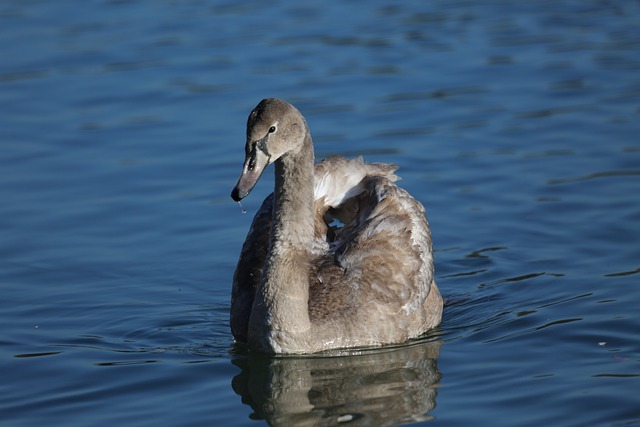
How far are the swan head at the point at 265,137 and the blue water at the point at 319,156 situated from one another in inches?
57.5

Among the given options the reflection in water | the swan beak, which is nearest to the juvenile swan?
the swan beak

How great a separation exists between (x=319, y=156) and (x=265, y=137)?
528 cm

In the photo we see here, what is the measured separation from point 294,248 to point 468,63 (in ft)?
27.6

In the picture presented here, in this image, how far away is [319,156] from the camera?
14406mm

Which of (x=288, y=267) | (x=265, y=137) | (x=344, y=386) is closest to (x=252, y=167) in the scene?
(x=265, y=137)

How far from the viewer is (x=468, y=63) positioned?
17.4 m

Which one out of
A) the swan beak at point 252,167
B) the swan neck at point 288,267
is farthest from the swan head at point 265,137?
the swan neck at point 288,267

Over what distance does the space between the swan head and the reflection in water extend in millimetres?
1379

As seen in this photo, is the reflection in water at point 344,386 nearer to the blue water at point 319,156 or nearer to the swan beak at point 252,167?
the blue water at point 319,156

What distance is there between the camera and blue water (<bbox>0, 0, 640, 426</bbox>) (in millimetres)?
9016

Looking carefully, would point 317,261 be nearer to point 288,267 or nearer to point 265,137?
point 288,267

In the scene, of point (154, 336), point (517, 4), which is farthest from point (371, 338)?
point (517, 4)

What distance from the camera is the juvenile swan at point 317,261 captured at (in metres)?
9.41

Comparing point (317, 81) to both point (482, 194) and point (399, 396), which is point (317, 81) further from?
point (399, 396)
